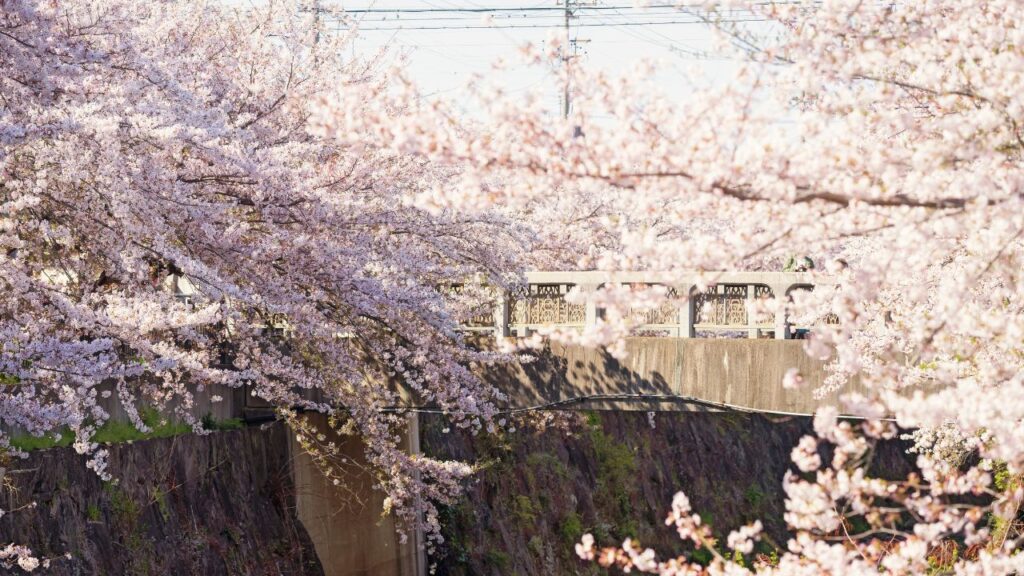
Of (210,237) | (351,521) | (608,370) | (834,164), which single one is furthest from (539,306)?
(834,164)

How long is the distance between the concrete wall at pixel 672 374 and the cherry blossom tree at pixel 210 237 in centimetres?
99

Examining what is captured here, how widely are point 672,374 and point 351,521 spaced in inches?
283

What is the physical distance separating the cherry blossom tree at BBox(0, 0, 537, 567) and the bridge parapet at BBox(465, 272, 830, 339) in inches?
30.7

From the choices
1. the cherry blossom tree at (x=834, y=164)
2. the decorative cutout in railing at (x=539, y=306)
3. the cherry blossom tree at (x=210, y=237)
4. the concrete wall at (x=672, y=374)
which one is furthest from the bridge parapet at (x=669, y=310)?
the cherry blossom tree at (x=834, y=164)

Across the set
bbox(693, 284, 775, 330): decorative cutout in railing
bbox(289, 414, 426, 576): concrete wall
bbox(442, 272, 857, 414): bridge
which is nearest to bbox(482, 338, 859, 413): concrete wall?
bbox(442, 272, 857, 414): bridge

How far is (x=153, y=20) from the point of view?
753 inches

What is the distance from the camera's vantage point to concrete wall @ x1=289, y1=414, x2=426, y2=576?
21688 mm

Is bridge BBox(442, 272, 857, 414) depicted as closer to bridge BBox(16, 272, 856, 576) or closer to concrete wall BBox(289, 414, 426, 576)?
bridge BBox(16, 272, 856, 576)

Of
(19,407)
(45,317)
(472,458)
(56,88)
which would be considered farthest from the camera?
(472,458)

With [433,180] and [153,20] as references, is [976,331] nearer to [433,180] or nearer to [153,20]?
[153,20]

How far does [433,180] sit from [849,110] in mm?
16532

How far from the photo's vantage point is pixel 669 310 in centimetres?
1820

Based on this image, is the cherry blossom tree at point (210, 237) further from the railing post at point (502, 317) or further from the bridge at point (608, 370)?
the bridge at point (608, 370)

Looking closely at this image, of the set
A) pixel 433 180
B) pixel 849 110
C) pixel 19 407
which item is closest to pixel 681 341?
pixel 433 180
